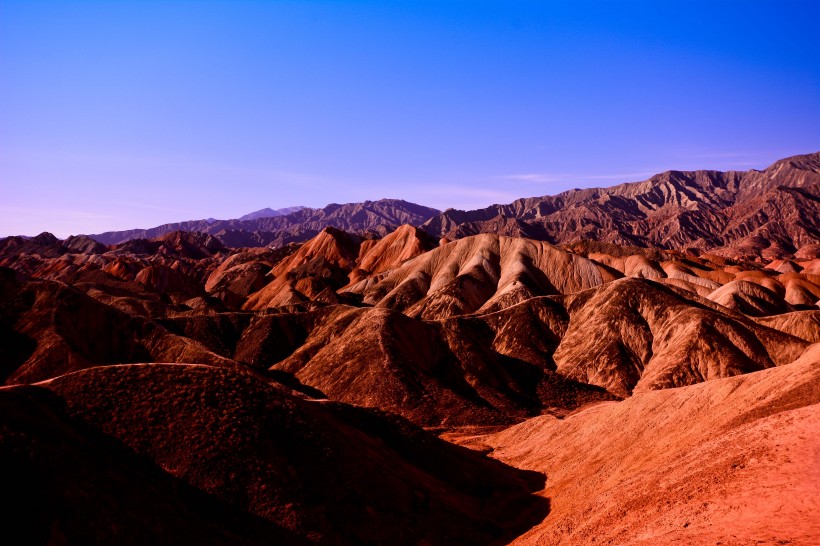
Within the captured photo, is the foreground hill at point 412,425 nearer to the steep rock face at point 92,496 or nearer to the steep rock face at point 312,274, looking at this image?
the steep rock face at point 92,496

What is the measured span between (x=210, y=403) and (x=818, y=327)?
92027 millimetres

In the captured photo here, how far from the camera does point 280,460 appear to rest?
1266 inches

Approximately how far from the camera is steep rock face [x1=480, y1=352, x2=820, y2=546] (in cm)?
2173

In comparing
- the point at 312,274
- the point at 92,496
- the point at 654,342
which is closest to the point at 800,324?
the point at 654,342

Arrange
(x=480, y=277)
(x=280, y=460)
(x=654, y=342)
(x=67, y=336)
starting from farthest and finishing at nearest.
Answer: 1. (x=480, y=277)
2. (x=654, y=342)
3. (x=67, y=336)
4. (x=280, y=460)

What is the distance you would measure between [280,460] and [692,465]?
21.3 metres

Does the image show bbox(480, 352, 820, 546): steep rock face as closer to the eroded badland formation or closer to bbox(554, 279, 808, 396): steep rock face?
the eroded badland formation

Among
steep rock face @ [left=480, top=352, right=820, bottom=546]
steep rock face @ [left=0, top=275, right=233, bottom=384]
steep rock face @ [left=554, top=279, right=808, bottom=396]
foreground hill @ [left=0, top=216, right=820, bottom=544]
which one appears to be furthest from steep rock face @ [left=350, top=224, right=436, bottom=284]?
steep rock face @ [left=480, top=352, right=820, bottom=546]

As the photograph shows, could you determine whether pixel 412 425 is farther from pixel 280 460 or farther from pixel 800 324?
pixel 800 324

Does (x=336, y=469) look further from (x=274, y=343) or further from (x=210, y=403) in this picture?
(x=274, y=343)

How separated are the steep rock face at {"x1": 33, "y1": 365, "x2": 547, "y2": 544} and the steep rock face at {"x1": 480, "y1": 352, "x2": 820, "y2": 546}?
16.1 ft

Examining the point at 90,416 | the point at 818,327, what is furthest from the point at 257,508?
the point at 818,327

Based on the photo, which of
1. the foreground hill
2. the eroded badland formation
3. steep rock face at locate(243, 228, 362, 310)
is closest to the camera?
the eroded badland formation

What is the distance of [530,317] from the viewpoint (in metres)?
94.0
